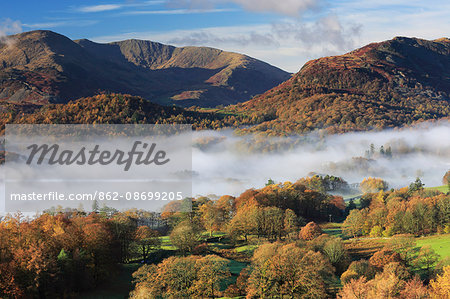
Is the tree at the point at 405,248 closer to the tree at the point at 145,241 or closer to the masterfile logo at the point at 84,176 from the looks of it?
the tree at the point at 145,241

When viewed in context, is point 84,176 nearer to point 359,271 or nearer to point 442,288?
point 359,271

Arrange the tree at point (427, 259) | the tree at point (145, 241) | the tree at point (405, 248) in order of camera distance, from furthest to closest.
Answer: the tree at point (145, 241), the tree at point (405, 248), the tree at point (427, 259)

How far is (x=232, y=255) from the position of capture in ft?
269

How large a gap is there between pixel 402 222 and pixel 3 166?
13197 centimetres

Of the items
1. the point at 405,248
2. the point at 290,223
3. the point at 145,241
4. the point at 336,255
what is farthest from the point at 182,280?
the point at 290,223

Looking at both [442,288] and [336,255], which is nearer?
[442,288]

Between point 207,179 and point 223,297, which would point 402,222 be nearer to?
point 223,297

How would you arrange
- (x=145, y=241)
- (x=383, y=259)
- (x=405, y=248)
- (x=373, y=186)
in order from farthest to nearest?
(x=373, y=186)
(x=145, y=241)
(x=405, y=248)
(x=383, y=259)

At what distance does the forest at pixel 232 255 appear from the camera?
52.6 meters

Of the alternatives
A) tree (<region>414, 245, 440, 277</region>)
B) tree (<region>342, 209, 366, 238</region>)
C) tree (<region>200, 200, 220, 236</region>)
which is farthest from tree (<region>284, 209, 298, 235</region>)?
tree (<region>414, 245, 440, 277</region>)

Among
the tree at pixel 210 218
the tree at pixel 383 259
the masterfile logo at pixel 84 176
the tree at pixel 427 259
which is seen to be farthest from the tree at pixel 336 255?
the masterfile logo at pixel 84 176

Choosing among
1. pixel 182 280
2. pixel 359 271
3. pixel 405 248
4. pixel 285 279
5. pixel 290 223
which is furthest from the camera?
pixel 290 223

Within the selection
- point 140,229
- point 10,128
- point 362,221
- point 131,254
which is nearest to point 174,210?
point 140,229

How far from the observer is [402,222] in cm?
10081
